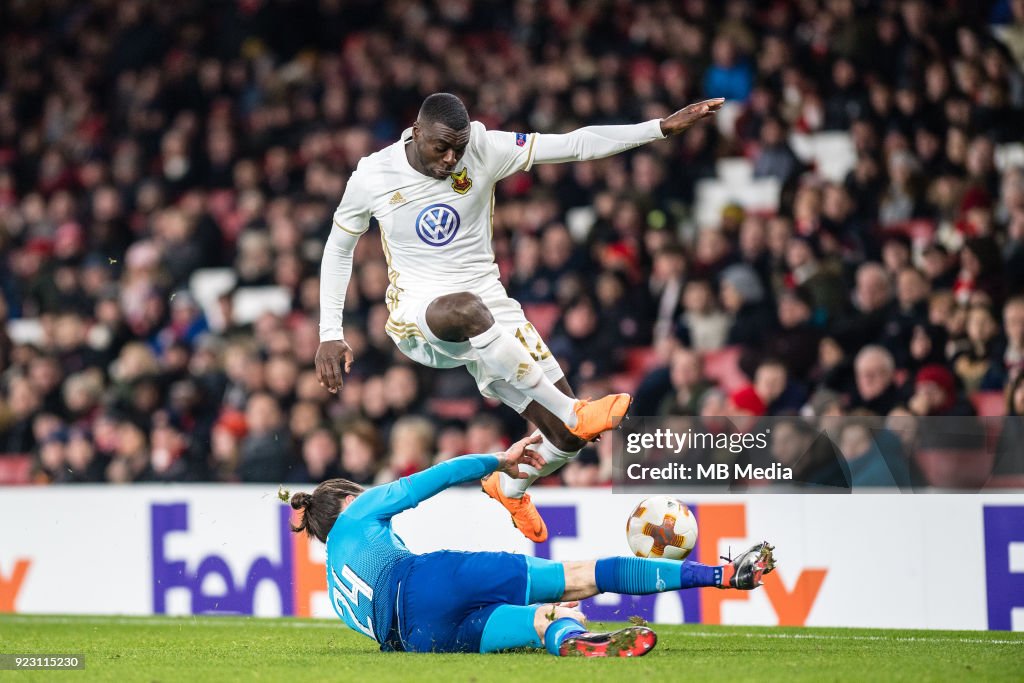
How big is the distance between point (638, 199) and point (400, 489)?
19.4 feet

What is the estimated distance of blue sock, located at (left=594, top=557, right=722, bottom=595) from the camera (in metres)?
6.59

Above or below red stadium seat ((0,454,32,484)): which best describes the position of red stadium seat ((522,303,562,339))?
above

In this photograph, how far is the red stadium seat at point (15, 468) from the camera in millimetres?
13102

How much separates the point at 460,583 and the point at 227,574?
4006 mm

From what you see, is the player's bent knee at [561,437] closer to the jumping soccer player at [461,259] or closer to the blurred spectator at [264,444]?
the jumping soccer player at [461,259]

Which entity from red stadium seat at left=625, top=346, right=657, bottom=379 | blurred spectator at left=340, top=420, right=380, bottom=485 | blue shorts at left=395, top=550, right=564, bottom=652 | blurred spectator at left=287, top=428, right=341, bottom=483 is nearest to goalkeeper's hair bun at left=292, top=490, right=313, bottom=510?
blue shorts at left=395, top=550, right=564, bottom=652

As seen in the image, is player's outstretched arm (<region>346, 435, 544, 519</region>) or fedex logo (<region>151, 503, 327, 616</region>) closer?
player's outstretched arm (<region>346, 435, 544, 519</region>)

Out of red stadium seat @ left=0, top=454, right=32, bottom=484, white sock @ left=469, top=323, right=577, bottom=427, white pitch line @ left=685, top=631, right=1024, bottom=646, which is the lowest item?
white pitch line @ left=685, top=631, right=1024, bottom=646

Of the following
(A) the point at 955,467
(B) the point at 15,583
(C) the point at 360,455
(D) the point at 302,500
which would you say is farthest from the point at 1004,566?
(B) the point at 15,583

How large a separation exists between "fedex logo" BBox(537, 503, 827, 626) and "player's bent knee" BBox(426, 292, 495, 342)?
97.4 inches

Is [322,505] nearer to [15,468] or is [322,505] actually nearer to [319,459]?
[319,459]

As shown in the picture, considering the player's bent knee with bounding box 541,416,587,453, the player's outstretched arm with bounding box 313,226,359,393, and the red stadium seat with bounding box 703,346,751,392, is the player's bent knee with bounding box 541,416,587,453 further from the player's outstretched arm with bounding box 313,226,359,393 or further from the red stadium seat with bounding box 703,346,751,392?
the red stadium seat with bounding box 703,346,751,392

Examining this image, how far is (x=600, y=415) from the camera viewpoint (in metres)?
7.23

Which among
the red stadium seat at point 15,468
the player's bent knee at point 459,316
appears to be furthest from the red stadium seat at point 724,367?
the red stadium seat at point 15,468
